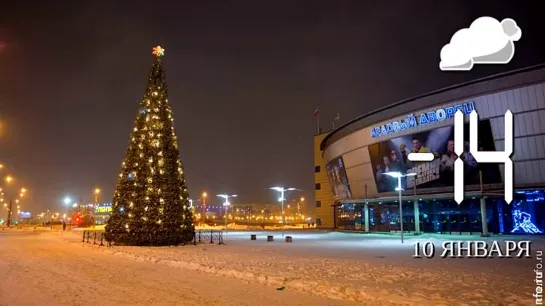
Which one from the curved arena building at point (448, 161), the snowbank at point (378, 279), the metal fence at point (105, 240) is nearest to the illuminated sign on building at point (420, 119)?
the curved arena building at point (448, 161)

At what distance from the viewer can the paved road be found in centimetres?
1013

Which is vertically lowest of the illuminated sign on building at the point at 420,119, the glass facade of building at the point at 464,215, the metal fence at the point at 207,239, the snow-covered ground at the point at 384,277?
the metal fence at the point at 207,239

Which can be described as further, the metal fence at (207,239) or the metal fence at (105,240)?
the metal fence at (207,239)

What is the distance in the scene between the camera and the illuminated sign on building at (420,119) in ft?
138

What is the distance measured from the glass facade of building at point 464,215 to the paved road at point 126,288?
129 feet

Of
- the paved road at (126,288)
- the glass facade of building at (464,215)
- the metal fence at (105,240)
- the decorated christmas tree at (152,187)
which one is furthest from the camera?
the glass facade of building at (464,215)

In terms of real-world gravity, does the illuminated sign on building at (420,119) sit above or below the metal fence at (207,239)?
above

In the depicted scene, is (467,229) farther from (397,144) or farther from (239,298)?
(239,298)

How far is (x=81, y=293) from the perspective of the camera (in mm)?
11086

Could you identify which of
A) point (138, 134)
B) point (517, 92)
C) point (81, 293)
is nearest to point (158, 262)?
point (81, 293)

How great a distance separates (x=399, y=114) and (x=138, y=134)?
109 feet

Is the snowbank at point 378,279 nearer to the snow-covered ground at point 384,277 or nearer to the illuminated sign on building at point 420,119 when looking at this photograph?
the snow-covered ground at point 384,277

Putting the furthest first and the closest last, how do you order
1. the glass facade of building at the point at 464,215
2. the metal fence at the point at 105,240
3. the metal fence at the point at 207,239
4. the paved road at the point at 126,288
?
the glass facade of building at the point at 464,215, the metal fence at the point at 207,239, the metal fence at the point at 105,240, the paved road at the point at 126,288

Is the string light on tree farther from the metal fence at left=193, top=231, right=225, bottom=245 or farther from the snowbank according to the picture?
the snowbank
